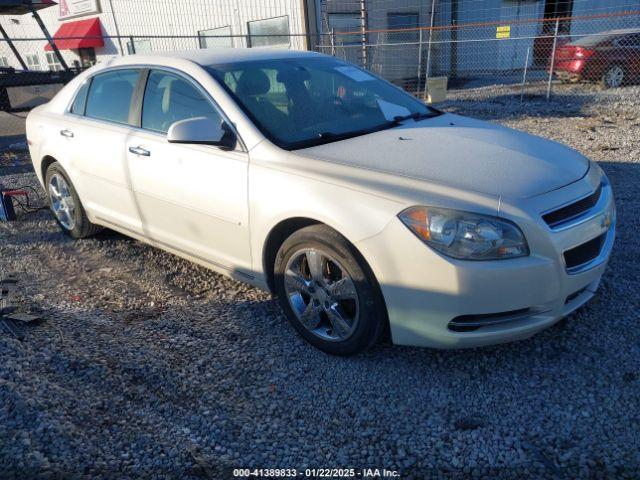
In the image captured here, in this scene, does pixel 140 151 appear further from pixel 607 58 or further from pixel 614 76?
pixel 614 76

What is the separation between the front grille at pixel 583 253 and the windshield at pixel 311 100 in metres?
1.48

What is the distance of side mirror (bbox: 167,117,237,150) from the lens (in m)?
3.07

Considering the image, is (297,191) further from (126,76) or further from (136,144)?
(126,76)

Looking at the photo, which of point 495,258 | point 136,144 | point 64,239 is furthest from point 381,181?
point 64,239

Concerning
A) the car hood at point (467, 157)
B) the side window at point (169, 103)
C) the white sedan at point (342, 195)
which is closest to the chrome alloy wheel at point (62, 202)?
the white sedan at point (342, 195)

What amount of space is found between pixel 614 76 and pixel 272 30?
30.2 ft

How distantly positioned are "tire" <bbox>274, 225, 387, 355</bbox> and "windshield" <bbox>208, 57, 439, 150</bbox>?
2.12ft

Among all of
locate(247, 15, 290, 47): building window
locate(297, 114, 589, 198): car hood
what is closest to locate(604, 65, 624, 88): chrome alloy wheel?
locate(247, 15, 290, 47): building window

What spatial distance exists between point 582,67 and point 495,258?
1299 cm

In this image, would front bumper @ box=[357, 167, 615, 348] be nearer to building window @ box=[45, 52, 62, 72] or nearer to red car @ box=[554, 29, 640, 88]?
red car @ box=[554, 29, 640, 88]

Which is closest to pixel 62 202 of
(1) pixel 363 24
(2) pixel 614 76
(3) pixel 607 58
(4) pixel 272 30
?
(4) pixel 272 30

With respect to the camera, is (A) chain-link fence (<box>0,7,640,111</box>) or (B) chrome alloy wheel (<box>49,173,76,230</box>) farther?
(A) chain-link fence (<box>0,7,640,111</box>)

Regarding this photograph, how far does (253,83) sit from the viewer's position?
3.51m

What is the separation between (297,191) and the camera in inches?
111
